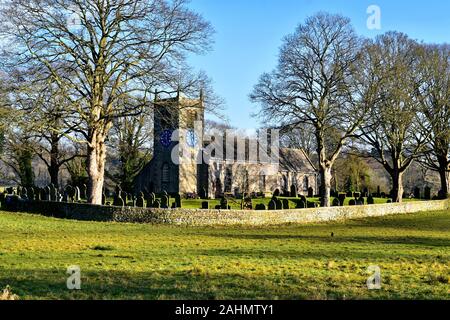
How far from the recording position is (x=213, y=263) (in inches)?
420

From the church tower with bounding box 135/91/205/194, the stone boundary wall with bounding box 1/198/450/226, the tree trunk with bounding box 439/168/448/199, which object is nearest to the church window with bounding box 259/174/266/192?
the church tower with bounding box 135/91/205/194

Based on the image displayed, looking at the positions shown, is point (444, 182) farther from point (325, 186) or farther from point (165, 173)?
point (165, 173)

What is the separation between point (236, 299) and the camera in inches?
259

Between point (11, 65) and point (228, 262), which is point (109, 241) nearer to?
point (228, 262)

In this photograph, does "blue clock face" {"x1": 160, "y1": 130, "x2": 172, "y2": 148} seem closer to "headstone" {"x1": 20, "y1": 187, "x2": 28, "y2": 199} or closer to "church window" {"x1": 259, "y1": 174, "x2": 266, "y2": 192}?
"church window" {"x1": 259, "y1": 174, "x2": 266, "y2": 192}

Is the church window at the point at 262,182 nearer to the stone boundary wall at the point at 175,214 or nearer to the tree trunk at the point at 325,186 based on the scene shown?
the tree trunk at the point at 325,186

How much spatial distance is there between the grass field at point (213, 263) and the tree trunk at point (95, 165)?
4.53 meters

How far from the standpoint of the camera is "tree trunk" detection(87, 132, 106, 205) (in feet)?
79.6

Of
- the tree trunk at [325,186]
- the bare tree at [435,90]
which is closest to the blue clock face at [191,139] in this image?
the tree trunk at [325,186]

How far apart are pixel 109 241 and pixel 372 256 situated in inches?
303

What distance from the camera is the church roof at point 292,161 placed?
5931 cm

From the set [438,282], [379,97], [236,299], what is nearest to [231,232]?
[438,282]

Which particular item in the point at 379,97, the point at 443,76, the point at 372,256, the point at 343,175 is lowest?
the point at 372,256

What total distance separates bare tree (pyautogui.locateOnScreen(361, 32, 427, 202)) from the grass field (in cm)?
1394
